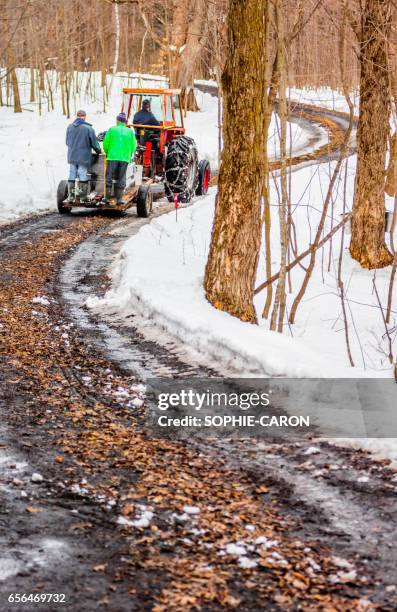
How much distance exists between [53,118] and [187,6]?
7410 mm

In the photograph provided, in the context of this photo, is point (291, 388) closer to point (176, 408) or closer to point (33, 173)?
point (176, 408)

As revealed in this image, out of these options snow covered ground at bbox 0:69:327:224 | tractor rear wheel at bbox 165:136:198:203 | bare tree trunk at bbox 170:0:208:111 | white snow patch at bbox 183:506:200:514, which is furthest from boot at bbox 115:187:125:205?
bare tree trunk at bbox 170:0:208:111

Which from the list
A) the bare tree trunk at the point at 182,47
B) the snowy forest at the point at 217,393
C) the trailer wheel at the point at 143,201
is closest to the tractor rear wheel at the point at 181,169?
the trailer wheel at the point at 143,201

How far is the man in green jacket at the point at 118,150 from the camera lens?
46.7 feet

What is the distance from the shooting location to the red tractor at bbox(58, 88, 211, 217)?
15.0 meters

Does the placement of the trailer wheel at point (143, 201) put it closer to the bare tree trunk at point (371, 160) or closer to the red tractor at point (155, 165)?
the red tractor at point (155, 165)

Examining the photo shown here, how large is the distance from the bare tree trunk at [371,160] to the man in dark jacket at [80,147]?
5.36 metres

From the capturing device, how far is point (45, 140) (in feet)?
81.9

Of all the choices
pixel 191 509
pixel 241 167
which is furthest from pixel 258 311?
pixel 191 509

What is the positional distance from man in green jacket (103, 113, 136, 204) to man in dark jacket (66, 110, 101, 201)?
390 millimetres

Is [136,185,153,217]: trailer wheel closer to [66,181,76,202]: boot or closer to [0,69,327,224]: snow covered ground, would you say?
[66,181,76,202]: boot

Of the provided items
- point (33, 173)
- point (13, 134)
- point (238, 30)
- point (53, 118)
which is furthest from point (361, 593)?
point (53, 118)

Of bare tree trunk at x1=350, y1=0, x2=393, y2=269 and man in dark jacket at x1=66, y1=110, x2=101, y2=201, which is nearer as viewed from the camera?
bare tree trunk at x1=350, y1=0, x2=393, y2=269

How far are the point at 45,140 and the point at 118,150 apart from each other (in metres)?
11.5
